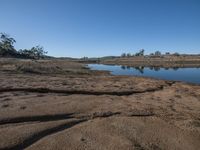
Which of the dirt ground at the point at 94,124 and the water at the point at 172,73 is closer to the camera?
the dirt ground at the point at 94,124

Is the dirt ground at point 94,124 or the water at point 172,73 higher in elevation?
the dirt ground at point 94,124

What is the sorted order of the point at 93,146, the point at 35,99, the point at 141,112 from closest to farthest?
the point at 93,146
the point at 141,112
the point at 35,99

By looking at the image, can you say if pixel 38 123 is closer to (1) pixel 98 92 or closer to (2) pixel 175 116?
(2) pixel 175 116

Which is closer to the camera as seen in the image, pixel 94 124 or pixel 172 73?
pixel 94 124

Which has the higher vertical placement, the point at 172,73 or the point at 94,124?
the point at 94,124

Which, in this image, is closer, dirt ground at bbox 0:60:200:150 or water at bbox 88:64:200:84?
dirt ground at bbox 0:60:200:150

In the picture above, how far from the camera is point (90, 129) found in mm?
6066

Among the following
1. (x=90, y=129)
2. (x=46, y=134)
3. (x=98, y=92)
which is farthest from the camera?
(x=98, y=92)

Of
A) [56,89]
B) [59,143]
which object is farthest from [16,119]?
[56,89]

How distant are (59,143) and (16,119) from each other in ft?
6.43

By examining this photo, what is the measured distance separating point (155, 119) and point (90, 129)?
6.91 feet

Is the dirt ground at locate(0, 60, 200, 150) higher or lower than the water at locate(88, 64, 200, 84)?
higher

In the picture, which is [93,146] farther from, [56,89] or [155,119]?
[56,89]

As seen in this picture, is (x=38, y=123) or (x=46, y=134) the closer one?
(x=46, y=134)
